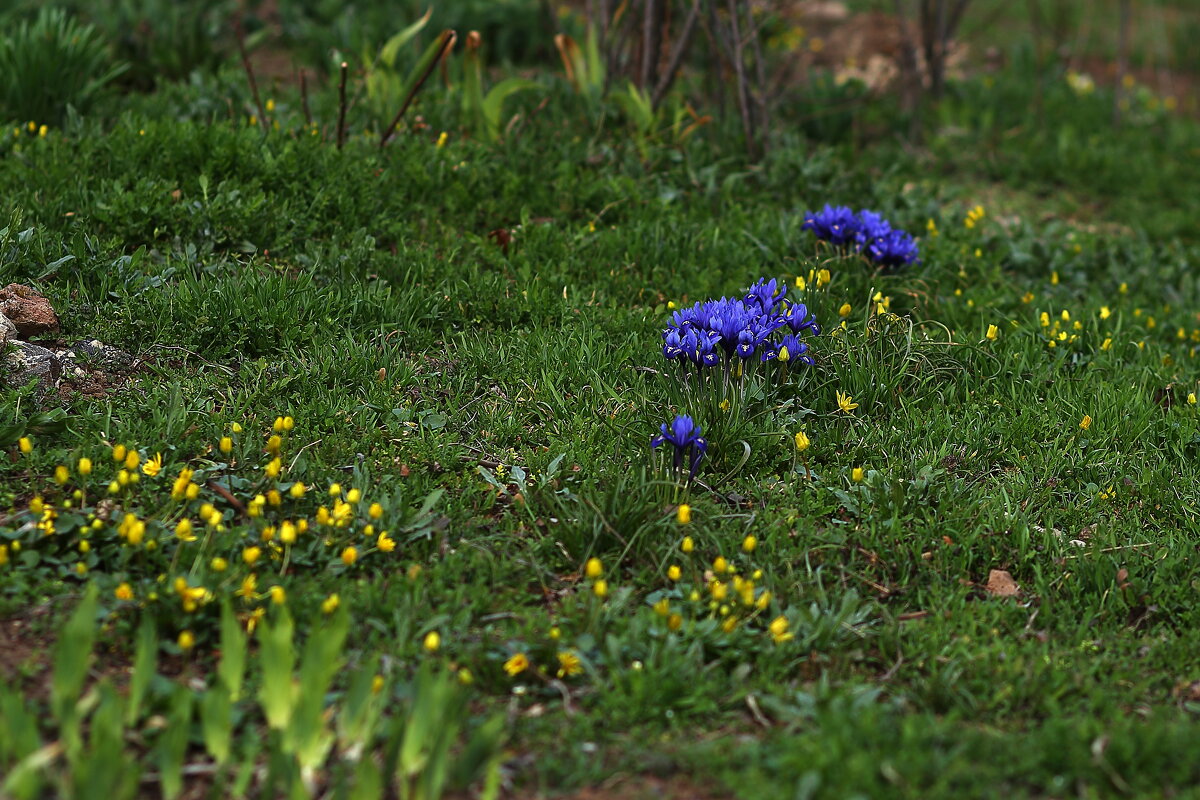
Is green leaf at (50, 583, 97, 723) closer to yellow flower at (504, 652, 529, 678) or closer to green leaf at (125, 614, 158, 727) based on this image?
green leaf at (125, 614, 158, 727)

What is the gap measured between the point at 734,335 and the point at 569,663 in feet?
4.18

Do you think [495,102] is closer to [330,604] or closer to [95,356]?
[95,356]

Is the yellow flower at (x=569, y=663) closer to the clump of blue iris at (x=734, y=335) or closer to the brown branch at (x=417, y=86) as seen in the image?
the clump of blue iris at (x=734, y=335)

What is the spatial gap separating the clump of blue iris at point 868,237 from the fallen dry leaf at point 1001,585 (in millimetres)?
1649

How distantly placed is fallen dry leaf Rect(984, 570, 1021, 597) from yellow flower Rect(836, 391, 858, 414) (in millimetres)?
732

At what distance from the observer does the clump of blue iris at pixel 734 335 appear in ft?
11.2

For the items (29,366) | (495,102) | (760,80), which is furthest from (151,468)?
(760,80)

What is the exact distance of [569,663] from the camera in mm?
2576

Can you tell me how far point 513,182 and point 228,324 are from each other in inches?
62.2

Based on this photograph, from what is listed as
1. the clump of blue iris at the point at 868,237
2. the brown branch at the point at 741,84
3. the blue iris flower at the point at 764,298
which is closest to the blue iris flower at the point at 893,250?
the clump of blue iris at the point at 868,237

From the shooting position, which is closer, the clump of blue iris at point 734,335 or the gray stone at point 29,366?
the gray stone at point 29,366

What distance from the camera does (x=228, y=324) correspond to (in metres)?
3.76

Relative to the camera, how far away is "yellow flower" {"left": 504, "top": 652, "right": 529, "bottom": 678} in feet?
8.29

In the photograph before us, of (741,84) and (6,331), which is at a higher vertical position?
(741,84)
